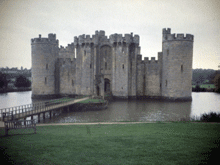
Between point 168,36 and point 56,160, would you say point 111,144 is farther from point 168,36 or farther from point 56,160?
point 168,36

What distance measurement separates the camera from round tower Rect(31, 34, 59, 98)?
3562 cm

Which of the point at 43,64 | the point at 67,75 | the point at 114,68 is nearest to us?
the point at 114,68

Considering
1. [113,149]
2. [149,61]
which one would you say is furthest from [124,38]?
[113,149]

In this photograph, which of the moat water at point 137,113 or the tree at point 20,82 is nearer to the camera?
the moat water at point 137,113

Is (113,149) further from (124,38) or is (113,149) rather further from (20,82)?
(20,82)

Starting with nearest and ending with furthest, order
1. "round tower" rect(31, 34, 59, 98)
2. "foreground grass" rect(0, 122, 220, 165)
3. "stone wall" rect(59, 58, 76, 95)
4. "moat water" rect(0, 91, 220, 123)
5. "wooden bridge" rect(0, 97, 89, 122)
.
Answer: "foreground grass" rect(0, 122, 220, 165) < "wooden bridge" rect(0, 97, 89, 122) < "moat water" rect(0, 91, 220, 123) < "round tower" rect(31, 34, 59, 98) < "stone wall" rect(59, 58, 76, 95)

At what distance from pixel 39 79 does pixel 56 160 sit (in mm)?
32412

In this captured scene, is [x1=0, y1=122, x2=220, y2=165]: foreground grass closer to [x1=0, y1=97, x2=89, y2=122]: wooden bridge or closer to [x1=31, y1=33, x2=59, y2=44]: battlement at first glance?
[x1=0, y1=97, x2=89, y2=122]: wooden bridge

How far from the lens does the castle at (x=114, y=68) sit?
102 feet

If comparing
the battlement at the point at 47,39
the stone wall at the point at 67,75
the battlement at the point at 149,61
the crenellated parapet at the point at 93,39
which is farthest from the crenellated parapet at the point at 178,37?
the battlement at the point at 47,39

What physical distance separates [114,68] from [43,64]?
13200mm

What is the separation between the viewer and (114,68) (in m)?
33.8

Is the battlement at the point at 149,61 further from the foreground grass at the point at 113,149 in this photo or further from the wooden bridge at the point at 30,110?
the foreground grass at the point at 113,149

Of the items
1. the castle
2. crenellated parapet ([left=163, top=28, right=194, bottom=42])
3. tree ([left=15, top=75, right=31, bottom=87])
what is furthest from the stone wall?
tree ([left=15, top=75, right=31, bottom=87])
